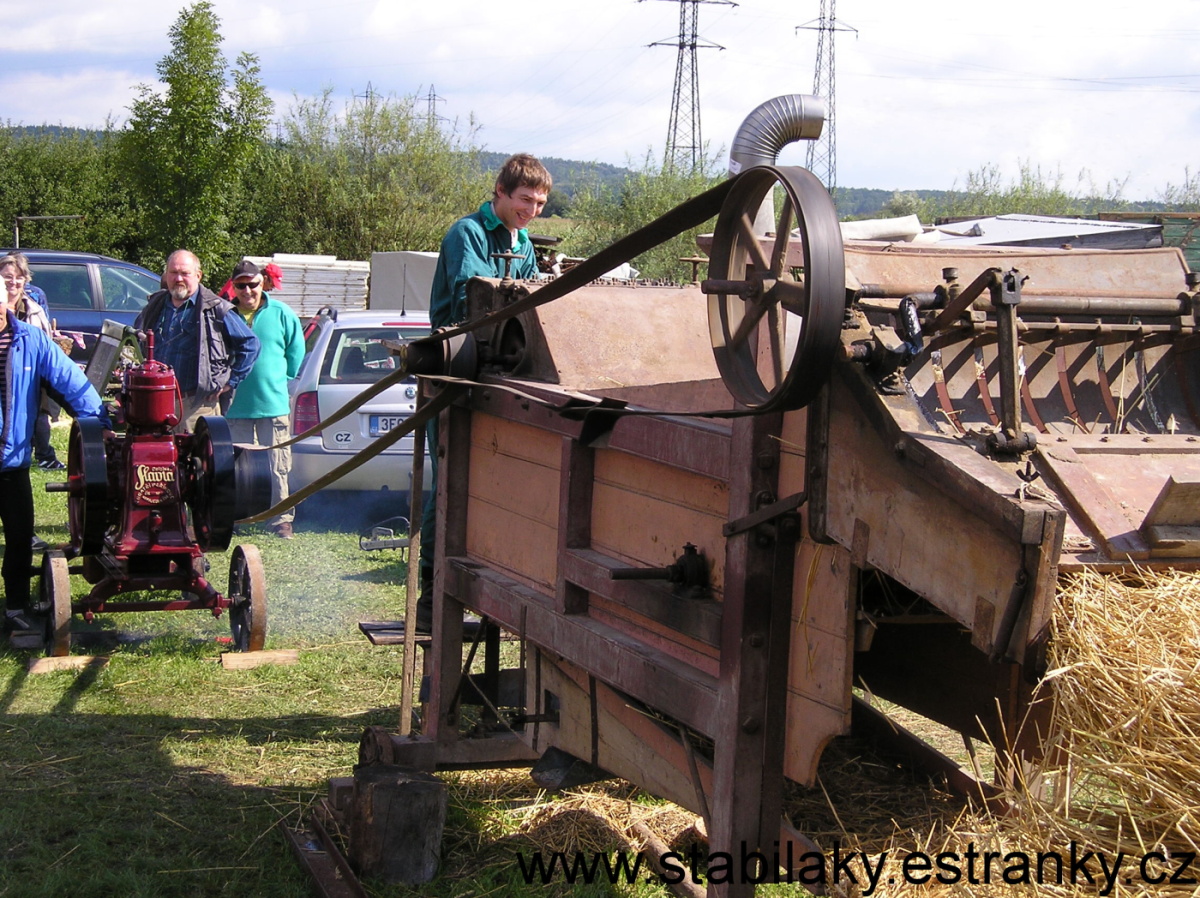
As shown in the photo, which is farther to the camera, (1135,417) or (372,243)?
(372,243)

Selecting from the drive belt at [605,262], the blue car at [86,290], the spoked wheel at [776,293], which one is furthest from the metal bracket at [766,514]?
the blue car at [86,290]

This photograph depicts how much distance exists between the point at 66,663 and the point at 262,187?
30081mm

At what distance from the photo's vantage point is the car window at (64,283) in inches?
561

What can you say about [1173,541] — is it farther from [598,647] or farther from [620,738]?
[620,738]

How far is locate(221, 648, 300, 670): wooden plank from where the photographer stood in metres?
6.04

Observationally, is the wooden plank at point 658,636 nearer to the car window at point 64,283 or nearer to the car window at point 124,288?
the car window at point 124,288

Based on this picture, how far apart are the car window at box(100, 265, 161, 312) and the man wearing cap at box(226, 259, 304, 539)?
6.41 metres

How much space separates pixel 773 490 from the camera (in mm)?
2543

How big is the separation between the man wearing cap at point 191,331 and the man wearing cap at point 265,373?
71 cm

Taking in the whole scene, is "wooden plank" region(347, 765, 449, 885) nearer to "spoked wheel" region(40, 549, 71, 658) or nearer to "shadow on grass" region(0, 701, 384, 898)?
"shadow on grass" region(0, 701, 384, 898)

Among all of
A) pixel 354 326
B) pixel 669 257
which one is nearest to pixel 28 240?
pixel 669 257

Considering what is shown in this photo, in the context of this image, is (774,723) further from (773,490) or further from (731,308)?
(731,308)

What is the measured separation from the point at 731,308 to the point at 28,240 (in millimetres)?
32701

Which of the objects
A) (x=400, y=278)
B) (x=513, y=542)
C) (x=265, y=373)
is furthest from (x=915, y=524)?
(x=400, y=278)
